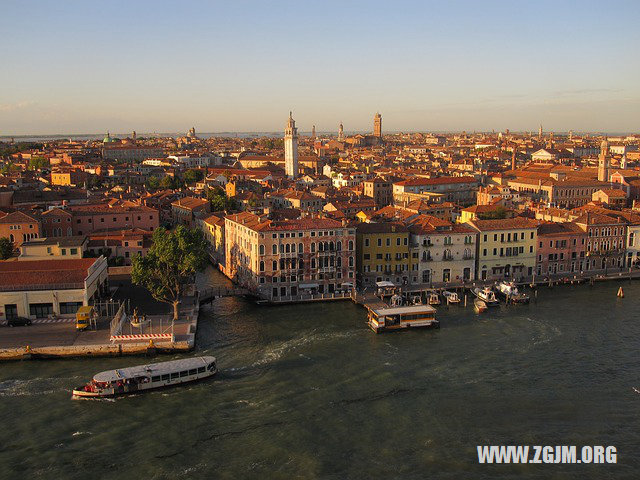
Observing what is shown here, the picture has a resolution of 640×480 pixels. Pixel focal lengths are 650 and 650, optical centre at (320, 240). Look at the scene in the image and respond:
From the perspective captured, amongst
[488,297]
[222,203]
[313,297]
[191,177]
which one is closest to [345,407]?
[313,297]

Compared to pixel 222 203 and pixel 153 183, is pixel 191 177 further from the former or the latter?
pixel 222 203

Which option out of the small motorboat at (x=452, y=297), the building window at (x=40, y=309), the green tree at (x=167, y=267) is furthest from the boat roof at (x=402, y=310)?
the building window at (x=40, y=309)

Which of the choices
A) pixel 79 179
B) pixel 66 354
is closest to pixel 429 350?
pixel 66 354

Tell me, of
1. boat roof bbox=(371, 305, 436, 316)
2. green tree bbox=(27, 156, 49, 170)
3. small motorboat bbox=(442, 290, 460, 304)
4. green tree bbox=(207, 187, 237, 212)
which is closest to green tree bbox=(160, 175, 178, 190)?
green tree bbox=(207, 187, 237, 212)

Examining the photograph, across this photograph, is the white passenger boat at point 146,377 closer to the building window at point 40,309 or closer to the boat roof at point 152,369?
the boat roof at point 152,369

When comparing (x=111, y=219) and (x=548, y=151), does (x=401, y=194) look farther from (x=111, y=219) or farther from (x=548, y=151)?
(x=548, y=151)

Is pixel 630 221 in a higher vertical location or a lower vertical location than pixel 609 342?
higher

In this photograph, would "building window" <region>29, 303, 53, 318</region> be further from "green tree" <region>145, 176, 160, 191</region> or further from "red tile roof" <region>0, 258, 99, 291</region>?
"green tree" <region>145, 176, 160, 191</region>
